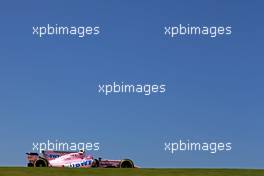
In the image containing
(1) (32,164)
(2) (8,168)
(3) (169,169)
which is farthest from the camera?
(1) (32,164)

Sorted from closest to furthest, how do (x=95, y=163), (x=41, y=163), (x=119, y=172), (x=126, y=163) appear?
(x=119, y=172) → (x=41, y=163) → (x=126, y=163) → (x=95, y=163)

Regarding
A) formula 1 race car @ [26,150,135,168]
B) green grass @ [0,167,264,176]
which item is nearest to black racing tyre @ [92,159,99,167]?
formula 1 race car @ [26,150,135,168]

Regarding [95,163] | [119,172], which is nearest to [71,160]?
[95,163]

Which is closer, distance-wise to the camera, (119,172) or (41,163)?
(119,172)

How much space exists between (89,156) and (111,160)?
161 cm

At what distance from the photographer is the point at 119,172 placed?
29297 mm

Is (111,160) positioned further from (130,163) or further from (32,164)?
(32,164)

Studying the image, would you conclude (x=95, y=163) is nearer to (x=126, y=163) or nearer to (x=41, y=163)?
(x=126, y=163)

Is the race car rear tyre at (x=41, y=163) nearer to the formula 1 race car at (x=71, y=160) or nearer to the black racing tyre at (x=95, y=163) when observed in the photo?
the formula 1 race car at (x=71, y=160)

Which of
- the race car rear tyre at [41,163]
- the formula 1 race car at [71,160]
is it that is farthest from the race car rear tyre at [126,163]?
the race car rear tyre at [41,163]

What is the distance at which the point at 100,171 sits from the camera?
29.5m

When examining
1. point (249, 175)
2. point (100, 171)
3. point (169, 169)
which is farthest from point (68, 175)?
point (249, 175)

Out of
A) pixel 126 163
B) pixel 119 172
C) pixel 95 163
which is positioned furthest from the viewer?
pixel 95 163

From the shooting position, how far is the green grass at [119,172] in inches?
1092
